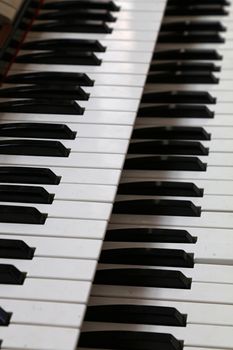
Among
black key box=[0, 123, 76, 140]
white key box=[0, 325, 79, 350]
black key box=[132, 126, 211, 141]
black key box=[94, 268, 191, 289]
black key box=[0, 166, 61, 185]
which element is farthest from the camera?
black key box=[132, 126, 211, 141]

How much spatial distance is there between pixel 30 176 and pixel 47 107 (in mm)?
276

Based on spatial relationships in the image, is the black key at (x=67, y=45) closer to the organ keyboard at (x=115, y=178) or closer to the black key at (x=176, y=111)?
the organ keyboard at (x=115, y=178)

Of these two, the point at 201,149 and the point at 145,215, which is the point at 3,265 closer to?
the point at 145,215

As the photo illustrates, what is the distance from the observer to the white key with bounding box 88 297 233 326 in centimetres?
172

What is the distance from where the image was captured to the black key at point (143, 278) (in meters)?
1.79

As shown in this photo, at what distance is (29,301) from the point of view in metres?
1.65

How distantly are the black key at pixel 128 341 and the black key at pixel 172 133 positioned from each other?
66 cm

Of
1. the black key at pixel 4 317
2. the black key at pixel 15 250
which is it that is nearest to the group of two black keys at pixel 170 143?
the black key at pixel 15 250

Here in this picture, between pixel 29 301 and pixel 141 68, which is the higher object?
pixel 141 68

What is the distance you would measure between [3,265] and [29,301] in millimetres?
104

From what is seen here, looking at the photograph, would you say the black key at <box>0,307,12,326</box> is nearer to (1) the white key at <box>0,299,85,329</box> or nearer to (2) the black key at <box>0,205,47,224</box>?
(1) the white key at <box>0,299,85,329</box>

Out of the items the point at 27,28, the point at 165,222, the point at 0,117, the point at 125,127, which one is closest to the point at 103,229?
the point at 165,222

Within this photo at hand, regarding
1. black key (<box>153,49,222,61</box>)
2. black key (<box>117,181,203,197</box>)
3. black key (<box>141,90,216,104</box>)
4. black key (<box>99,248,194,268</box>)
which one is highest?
black key (<box>153,49,222,61</box>)

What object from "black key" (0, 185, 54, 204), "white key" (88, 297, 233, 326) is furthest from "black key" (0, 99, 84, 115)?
"white key" (88, 297, 233, 326)
